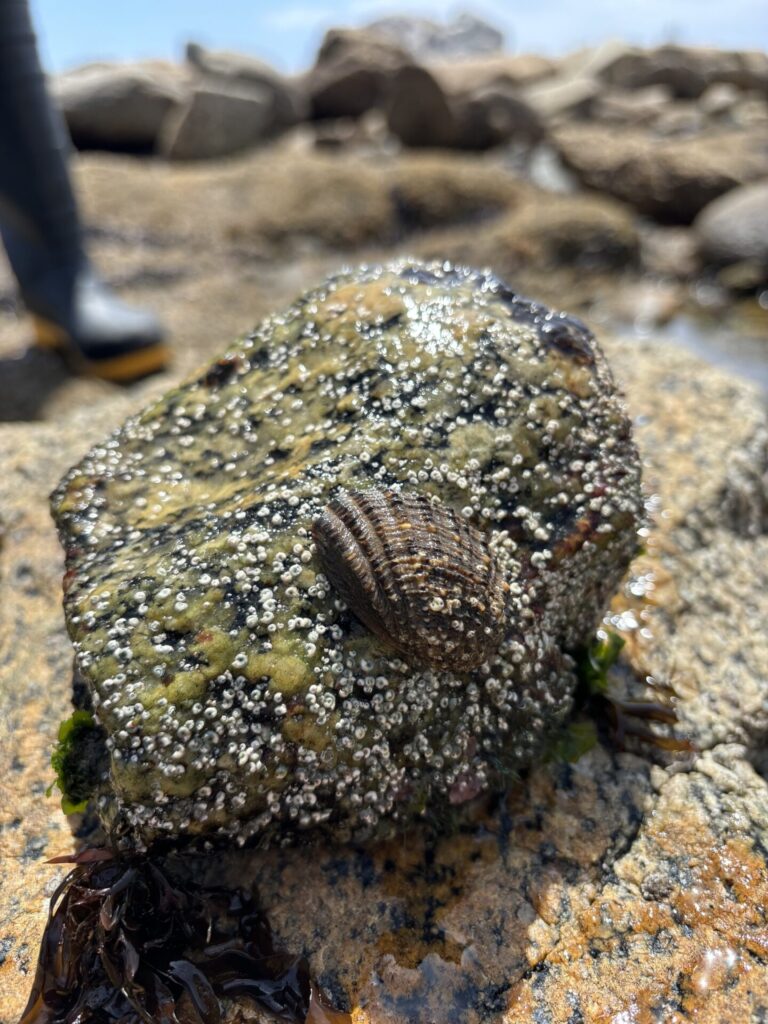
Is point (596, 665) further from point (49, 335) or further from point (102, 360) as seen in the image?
point (49, 335)

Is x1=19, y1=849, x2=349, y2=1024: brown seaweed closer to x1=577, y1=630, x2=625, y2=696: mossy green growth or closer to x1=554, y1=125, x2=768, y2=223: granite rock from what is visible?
x1=577, y1=630, x2=625, y2=696: mossy green growth

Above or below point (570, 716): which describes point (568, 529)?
above

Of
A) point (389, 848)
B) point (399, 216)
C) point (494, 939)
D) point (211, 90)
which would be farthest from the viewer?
point (211, 90)

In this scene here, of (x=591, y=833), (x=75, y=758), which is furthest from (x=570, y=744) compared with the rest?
(x=75, y=758)

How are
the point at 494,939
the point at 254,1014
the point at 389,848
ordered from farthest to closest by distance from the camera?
the point at 389,848 → the point at 494,939 → the point at 254,1014

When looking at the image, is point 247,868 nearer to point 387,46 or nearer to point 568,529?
point 568,529

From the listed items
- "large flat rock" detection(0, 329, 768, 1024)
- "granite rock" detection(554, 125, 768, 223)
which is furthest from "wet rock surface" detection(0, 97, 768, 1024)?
"granite rock" detection(554, 125, 768, 223)

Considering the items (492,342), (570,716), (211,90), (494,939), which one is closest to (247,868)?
(494,939)
